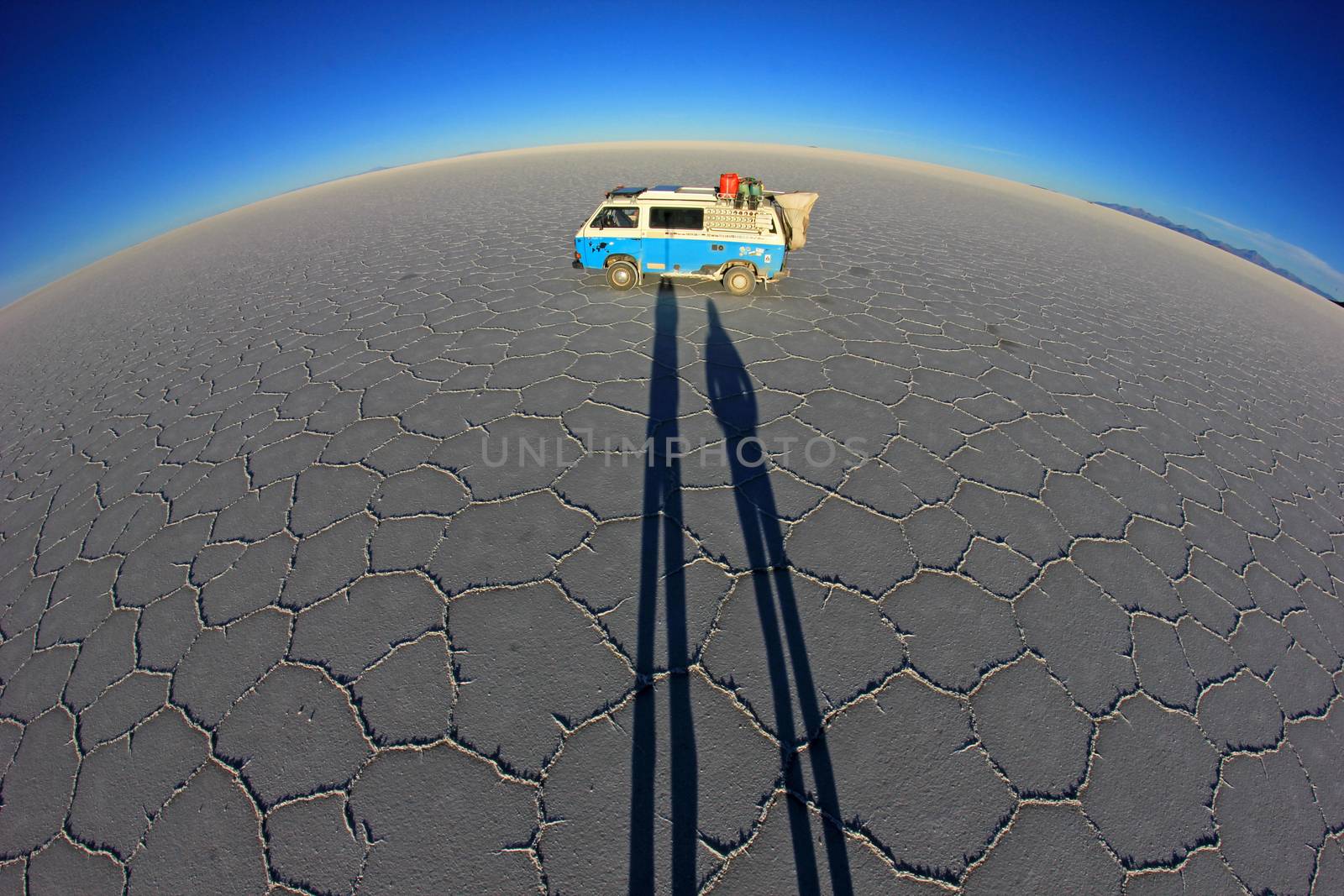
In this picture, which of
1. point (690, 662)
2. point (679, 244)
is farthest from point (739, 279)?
point (690, 662)

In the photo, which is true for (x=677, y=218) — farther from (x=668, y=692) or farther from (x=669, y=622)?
(x=668, y=692)

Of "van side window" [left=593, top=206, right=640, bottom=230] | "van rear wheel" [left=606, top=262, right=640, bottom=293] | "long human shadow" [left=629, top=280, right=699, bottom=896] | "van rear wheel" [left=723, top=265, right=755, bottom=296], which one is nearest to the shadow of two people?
"long human shadow" [left=629, top=280, right=699, bottom=896]

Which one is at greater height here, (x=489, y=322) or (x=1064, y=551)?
(x=489, y=322)

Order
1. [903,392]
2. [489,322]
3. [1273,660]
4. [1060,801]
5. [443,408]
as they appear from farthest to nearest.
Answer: [489,322]
[903,392]
[443,408]
[1273,660]
[1060,801]

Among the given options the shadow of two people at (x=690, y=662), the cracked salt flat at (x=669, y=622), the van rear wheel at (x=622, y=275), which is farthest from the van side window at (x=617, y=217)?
the shadow of two people at (x=690, y=662)

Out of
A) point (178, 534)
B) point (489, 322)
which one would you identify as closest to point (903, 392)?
point (489, 322)

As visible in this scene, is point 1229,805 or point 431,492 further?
point 431,492

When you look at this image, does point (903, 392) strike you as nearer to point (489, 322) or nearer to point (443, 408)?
point (443, 408)
